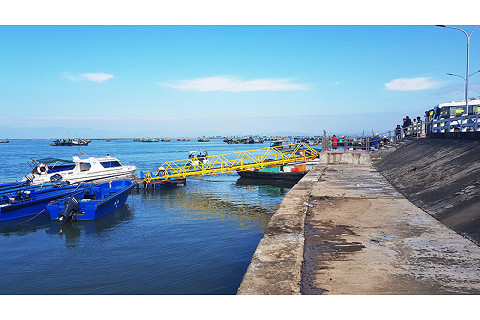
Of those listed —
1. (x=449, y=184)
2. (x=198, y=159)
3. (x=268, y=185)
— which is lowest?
(x=268, y=185)

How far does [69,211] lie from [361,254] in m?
12.7

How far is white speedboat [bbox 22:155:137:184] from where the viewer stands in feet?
70.5

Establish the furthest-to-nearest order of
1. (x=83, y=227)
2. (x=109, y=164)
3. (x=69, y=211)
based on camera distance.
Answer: (x=109, y=164) → (x=69, y=211) → (x=83, y=227)

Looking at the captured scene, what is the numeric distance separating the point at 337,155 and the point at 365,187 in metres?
10.4

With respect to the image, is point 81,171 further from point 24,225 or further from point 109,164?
point 24,225

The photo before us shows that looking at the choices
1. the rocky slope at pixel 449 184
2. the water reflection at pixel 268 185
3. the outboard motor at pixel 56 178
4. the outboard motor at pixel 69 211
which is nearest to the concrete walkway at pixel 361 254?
the rocky slope at pixel 449 184

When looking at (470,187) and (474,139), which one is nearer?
(470,187)

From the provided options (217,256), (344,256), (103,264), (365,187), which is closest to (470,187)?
(365,187)

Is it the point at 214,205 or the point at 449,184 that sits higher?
the point at 449,184

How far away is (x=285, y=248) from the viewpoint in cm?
585

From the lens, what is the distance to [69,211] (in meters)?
14.1

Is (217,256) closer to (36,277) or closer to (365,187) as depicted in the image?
(36,277)

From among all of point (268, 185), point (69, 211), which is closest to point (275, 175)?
point (268, 185)

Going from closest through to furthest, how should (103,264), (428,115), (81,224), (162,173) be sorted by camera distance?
(103,264)
(81,224)
(162,173)
(428,115)
